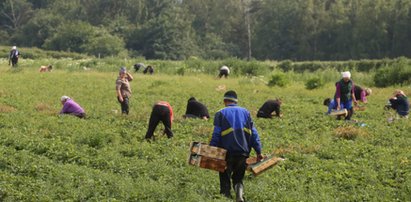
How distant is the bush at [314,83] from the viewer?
32281 millimetres

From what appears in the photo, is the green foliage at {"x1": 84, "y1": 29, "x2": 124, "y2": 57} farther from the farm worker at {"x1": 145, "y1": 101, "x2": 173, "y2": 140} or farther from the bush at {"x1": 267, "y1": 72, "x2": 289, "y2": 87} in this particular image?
the farm worker at {"x1": 145, "y1": 101, "x2": 173, "y2": 140}

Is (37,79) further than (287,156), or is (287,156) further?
(37,79)

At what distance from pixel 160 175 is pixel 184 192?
135 cm

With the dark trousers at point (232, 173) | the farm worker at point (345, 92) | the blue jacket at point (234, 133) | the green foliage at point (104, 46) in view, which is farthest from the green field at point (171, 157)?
the green foliage at point (104, 46)

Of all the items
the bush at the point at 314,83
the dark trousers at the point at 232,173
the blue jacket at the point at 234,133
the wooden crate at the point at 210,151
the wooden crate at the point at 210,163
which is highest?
the blue jacket at the point at 234,133

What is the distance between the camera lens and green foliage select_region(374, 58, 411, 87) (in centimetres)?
3391

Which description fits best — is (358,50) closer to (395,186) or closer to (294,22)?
(294,22)

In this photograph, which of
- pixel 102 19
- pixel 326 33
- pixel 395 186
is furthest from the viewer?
pixel 102 19

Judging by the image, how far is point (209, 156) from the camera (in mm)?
9688

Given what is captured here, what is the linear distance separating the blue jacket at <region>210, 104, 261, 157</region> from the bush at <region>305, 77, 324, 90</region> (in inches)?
902

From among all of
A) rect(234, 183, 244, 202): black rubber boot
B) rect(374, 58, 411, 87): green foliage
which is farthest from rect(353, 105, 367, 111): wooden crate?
rect(234, 183, 244, 202): black rubber boot

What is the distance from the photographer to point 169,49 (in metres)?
81.3

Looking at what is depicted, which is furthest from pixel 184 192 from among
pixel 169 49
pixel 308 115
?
pixel 169 49

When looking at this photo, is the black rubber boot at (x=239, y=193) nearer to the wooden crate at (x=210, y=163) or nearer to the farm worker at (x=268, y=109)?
the wooden crate at (x=210, y=163)
